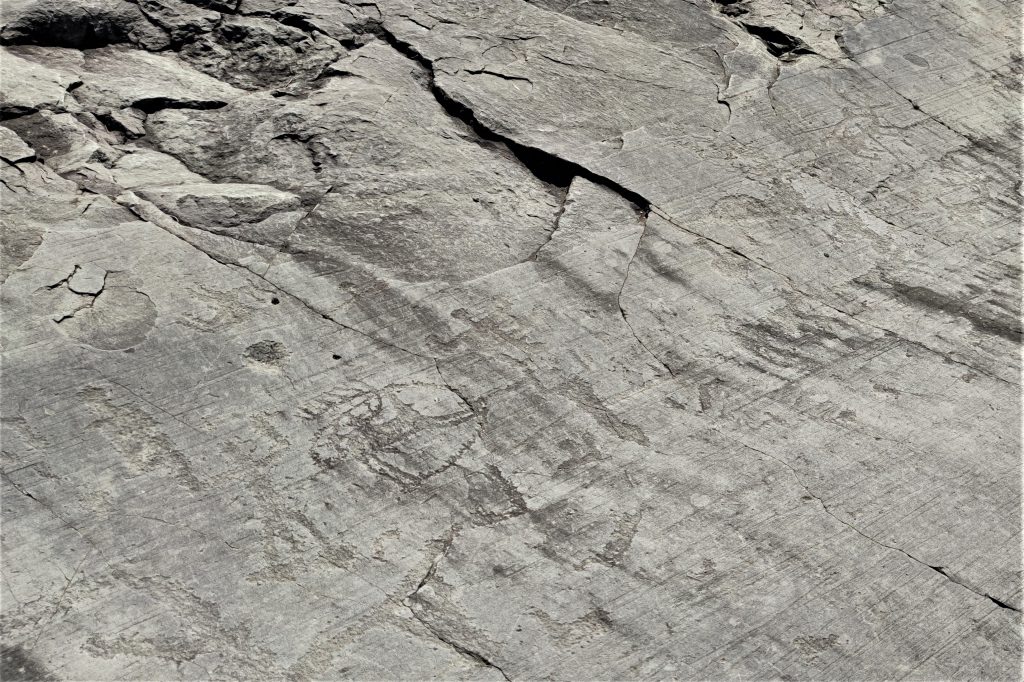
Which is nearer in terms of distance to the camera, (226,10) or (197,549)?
(197,549)

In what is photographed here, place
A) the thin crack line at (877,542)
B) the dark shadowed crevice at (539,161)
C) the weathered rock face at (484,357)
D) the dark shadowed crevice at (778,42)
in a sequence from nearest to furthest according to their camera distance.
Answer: the weathered rock face at (484,357) < the thin crack line at (877,542) < the dark shadowed crevice at (539,161) < the dark shadowed crevice at (778,42)

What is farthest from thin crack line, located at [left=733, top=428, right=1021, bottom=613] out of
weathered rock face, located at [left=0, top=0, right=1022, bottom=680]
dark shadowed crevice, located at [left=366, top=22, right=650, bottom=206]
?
dark shadowed crevice, located at [left=366, top=22, right=650, bottom=206]

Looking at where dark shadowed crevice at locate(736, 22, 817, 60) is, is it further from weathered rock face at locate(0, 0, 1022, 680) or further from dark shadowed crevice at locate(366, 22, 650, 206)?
dark shadowed crevice at locate(366, 22, 650, 206)

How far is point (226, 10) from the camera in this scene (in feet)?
11.5

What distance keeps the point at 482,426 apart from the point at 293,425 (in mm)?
490

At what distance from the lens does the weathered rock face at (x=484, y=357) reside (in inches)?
89.0

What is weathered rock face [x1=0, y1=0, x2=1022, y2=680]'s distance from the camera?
226 centimetres

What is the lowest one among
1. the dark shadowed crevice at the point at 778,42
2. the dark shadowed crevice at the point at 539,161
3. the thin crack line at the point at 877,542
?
the thin crack line at the point at 877,542

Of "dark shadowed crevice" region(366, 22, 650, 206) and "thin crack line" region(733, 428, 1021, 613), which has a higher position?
"dark shadowed crevice" region(366, 22, 650, 206)

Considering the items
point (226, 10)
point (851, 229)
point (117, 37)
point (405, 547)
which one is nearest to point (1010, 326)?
point (851, 229)

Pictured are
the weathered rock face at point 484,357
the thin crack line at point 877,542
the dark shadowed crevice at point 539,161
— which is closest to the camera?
the weathered rock face at point 484,357

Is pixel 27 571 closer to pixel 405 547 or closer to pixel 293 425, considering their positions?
pixel 293 425

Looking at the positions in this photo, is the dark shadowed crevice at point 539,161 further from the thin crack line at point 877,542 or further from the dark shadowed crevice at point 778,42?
the dark shadowed crevice at point 778,42

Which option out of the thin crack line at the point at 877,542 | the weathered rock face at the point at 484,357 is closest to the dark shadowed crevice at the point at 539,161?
the weathered rock face at the point at 484,357
